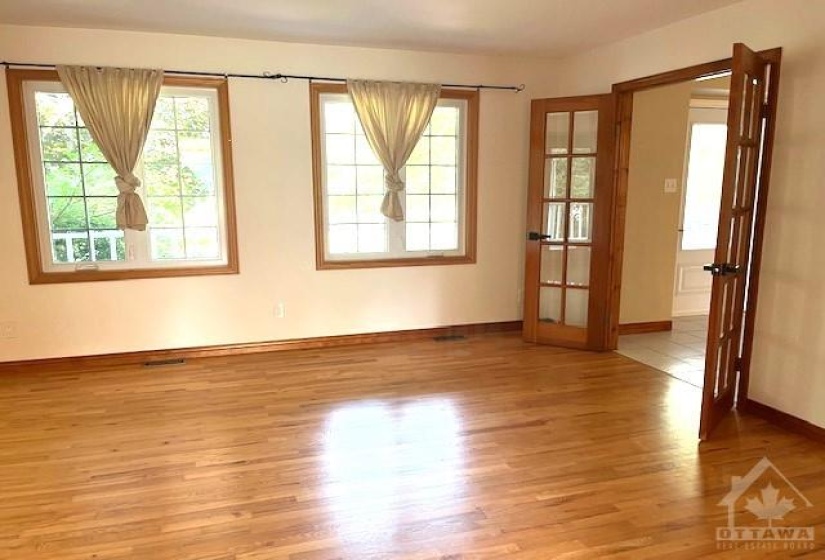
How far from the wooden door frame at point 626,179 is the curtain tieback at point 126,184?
3.76m

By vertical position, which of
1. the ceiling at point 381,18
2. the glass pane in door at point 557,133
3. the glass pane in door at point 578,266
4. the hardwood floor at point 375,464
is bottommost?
the hardwood floor at point 375,464

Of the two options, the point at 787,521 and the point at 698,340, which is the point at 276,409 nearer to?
the point at 787,521

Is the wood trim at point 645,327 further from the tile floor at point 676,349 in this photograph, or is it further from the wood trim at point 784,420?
the wood trim at point 784,420

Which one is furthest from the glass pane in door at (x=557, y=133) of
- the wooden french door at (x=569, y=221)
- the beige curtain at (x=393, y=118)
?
the beige curtain at (x=393, y=118)

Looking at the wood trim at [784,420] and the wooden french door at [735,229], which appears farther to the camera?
the wood trim at [784,420]

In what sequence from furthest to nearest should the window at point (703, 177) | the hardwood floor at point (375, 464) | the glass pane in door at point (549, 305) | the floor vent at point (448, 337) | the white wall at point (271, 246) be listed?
the window at point (703, 177)
the floor vent at point (448, 337)
the glass pane in door at point (549, 305)
the white wall at point (271, 246)
the hardwood floor at point (375, 464)

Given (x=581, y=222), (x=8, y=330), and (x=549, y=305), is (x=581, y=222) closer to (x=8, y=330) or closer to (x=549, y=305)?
(x=549, y=305)

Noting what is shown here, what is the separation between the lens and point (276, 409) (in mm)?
3592

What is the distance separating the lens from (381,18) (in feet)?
12.6

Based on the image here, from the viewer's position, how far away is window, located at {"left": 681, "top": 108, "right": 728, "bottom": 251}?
18.9ft

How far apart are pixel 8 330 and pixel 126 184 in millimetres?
1421

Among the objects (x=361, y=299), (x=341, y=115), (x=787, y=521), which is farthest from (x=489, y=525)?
(x=341, y=115)

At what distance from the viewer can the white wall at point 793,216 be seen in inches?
121

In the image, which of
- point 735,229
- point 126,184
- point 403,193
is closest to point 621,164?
point 735,229
